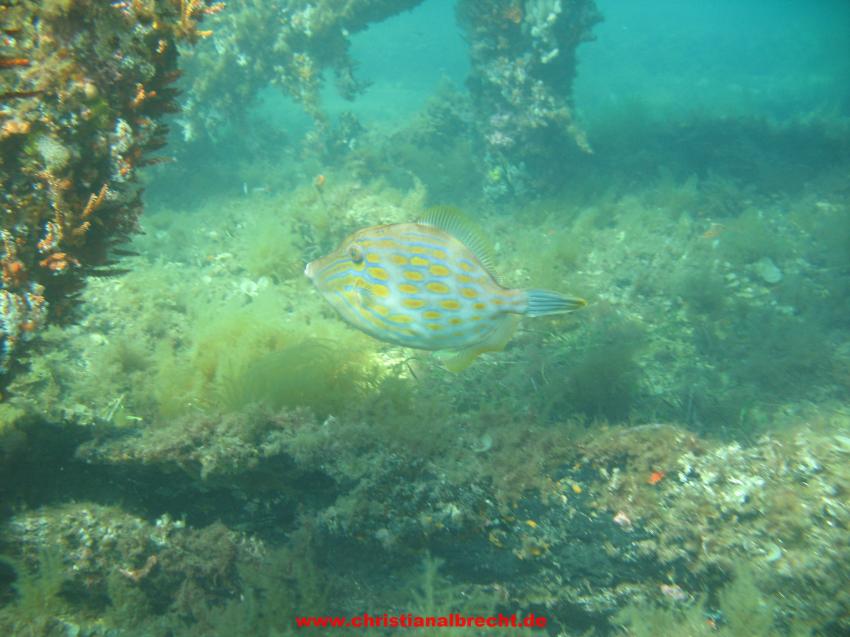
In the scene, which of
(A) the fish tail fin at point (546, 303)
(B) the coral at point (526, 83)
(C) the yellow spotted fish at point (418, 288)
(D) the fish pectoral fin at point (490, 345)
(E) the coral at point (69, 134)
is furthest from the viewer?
(B) the coral at point (526, 83)

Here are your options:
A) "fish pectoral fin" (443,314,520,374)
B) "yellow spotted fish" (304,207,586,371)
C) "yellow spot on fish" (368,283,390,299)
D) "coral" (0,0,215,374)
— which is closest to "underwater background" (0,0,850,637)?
"coral" (0,0,215,374)

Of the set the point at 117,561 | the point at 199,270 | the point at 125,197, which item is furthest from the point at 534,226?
the point at 117,561

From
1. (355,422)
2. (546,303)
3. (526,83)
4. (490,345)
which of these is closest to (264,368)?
(355,422)

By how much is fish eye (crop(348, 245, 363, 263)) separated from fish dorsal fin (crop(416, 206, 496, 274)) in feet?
1.48

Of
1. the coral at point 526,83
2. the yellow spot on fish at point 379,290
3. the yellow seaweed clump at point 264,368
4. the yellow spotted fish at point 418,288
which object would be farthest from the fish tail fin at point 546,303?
the coral at point 526,83

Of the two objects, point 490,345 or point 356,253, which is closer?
point 356,253

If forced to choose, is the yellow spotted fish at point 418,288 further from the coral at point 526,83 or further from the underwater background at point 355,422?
the coral at point 526,83

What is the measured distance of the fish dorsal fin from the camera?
277 centimetres

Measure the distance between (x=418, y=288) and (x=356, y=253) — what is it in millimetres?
435

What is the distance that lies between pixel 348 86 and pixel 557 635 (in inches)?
561

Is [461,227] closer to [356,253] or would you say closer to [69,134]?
[356,253]

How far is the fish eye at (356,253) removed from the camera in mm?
2613

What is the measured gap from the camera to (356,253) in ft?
8.59

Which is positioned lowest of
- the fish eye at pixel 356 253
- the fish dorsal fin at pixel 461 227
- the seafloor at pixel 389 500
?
the seafloor at pixel 389 500
